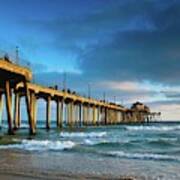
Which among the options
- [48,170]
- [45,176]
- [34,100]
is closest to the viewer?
[45,176]

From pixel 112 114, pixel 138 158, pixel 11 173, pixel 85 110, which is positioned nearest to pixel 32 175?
pixel 11 173

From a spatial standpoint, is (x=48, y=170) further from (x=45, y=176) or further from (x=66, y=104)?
(x=66, y=104)

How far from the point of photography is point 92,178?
13078 mm

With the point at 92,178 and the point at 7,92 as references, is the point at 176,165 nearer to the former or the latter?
the point at 92,178

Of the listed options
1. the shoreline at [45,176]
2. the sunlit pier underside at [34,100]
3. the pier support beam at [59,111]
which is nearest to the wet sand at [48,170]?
the shoreline at [45,176]

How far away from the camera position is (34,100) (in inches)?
2058

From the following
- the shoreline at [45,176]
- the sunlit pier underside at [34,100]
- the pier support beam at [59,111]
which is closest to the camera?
the shoreline at [45,176]

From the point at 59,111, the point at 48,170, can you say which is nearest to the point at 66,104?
the point at 59,111

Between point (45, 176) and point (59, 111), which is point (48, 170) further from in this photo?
point (59, 111)

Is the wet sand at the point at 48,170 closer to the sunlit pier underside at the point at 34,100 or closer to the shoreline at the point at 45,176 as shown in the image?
the shoreline at the point at 45,176

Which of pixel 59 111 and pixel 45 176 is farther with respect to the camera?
pixel 59 111

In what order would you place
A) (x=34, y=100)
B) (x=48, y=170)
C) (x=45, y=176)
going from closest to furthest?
(x=45, y=176)
(x=48, y=170)
(x=34, y=100)

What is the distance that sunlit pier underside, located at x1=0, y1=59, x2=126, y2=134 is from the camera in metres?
36.3

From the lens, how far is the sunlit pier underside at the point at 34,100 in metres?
36.3
